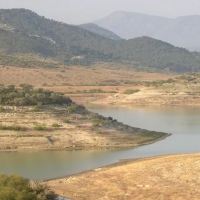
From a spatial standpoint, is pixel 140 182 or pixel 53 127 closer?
pixel 140 182

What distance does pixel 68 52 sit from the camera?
198625 millimetres

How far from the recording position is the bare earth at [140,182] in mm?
26562

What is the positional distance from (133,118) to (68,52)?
133433 millimetres

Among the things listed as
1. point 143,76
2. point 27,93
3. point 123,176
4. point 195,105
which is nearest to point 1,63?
point 143,76

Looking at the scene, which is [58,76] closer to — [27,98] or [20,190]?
[27,98]

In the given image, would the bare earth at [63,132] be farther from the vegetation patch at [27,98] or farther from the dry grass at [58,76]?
the dry grass at [58,76]

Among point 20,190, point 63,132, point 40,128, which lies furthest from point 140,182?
point 40,128

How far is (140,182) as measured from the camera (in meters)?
29.0

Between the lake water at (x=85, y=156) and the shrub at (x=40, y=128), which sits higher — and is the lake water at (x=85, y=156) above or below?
below

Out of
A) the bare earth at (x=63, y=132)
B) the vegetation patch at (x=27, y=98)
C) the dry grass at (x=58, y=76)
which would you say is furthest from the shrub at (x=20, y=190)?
the dry grass at (x=58, y=76)

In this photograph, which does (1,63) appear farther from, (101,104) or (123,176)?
(123,176)

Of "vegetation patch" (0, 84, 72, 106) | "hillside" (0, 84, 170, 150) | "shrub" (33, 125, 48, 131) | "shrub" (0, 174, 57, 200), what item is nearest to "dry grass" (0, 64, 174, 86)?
"vegetation patch" (0, 84, 72, 106)

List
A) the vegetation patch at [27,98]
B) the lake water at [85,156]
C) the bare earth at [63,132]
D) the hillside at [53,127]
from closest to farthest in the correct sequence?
the lake water at [85,156] → the bare earth at [63,132] → the hillside at [53,127] → the vegetation patch at [27,98]

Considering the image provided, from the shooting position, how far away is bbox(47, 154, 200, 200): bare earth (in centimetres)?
2656
